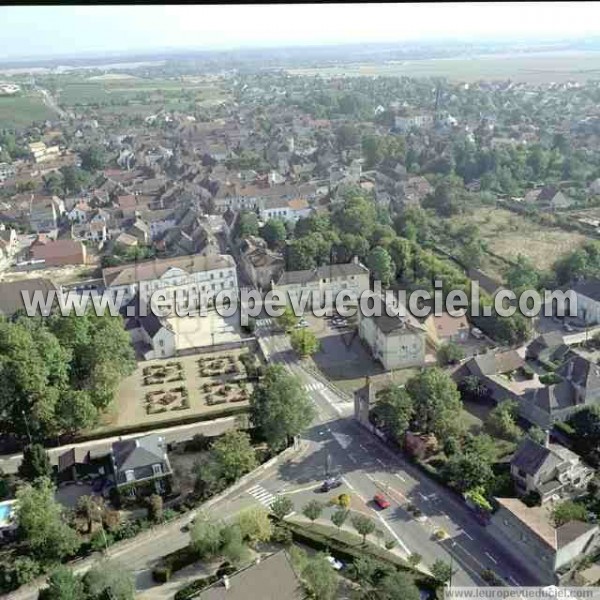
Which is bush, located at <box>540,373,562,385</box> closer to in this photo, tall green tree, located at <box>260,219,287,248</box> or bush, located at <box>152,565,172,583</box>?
bush, located at <box>152,565,172,583</box>

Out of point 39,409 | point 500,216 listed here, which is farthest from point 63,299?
point 500,216

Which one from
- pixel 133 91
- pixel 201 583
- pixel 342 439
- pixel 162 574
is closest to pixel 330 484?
pixel 342 439

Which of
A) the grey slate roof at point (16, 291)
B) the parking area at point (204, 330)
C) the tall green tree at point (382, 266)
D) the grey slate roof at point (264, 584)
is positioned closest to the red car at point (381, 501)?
the grey slate roof at point (264, 584)

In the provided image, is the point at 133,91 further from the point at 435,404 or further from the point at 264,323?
the point at 435,404

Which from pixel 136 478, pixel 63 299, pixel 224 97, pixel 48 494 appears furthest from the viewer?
pixel 224 97

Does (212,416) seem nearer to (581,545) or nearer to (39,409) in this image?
(39,409)

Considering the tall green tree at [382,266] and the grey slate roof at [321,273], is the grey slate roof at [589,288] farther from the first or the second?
the grey slate roof at [321,273]
